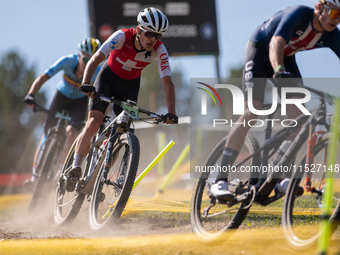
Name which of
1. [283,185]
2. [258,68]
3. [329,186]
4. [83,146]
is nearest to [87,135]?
[83,146]

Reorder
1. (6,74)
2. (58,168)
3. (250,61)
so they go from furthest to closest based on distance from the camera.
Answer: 1. (6,74)
2. (58,168)
3. (250,61)

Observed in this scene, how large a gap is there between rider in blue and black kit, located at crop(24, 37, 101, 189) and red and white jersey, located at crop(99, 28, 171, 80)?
1.51 m

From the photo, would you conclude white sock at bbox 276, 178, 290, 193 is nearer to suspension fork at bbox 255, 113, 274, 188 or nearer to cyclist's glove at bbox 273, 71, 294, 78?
suspension fork at bbox 255, 113, 274, 188

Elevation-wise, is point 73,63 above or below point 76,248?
above

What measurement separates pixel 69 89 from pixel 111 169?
9.54 ft

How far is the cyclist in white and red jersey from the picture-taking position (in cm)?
424

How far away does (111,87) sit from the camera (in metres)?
4.86

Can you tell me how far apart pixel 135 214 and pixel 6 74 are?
138 feet

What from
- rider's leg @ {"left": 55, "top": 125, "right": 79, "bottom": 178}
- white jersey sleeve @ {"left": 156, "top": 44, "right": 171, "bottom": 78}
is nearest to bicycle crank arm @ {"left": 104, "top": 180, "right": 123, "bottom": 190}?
white jersey sleeve @ {"left": 156, "top": 44, "right": 171, "bottom": 78}

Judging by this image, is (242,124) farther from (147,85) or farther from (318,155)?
(147,85)

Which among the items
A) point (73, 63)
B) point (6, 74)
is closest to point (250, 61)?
point (73, 63)

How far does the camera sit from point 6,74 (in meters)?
43.0

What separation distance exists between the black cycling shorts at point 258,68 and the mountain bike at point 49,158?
11.6 ft

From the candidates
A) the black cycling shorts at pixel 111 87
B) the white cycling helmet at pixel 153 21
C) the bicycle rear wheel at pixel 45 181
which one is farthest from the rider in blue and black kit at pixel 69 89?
the white cycling helmet at pixel 153 21
